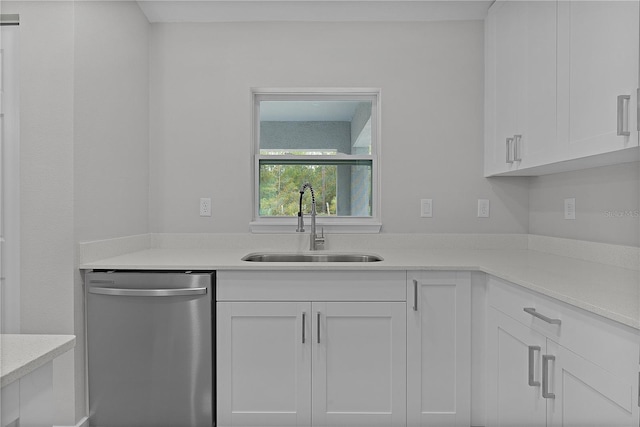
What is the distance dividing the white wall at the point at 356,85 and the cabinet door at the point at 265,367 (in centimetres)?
87

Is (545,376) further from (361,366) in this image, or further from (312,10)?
(312,10)

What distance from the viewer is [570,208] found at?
7.39 feet

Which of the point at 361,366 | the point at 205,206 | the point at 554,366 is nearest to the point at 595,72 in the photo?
the point at 554,366

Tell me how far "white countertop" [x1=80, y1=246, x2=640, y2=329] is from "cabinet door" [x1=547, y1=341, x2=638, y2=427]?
0.17 metres

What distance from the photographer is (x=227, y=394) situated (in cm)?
200

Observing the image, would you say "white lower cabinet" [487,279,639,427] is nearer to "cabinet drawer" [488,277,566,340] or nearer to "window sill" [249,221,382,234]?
"cabinet drawer" [488,277,566,340]

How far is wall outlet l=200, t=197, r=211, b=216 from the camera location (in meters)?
2.69

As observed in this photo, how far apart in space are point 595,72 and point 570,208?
2.94ft

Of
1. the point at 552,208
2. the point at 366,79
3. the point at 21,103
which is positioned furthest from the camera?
the point at 366,79

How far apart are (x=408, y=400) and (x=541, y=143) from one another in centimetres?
136

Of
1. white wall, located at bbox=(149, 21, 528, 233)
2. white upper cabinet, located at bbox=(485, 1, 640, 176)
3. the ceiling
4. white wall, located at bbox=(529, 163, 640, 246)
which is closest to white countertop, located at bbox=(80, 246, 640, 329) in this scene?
white wall, located at bbox=(529, 163, 640, 246)

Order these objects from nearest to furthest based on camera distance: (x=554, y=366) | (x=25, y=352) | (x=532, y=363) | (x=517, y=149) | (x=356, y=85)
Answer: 1. (x=25, y=352)
2. (x=554, y=366)
3. (x=532, y=363)
4. (x=517, y=149)
5. (x=356, y=85)

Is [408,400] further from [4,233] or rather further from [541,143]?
[4,233]

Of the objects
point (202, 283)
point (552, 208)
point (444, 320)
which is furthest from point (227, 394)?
point (552, 208)
